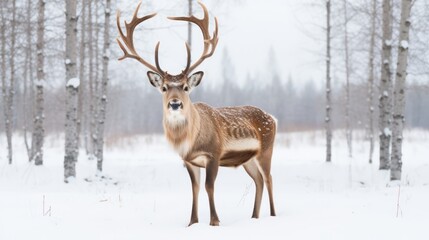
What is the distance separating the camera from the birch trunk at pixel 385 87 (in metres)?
13.4

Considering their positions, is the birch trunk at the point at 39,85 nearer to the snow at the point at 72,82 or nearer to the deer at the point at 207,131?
the snow at the point at 72,82

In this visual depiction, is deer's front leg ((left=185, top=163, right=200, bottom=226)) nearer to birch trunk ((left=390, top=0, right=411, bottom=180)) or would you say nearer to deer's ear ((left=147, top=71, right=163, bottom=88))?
deer's ear ((left=147, top=71, right=163, bottom=88))

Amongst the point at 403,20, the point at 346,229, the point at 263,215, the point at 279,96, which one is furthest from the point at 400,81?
the point at 279,96

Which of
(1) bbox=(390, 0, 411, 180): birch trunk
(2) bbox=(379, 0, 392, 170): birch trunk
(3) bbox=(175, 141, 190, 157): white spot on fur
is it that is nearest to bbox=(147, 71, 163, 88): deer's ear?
(3) bbox=(175, 141, 190, 157): white spot on fur

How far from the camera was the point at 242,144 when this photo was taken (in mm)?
6121

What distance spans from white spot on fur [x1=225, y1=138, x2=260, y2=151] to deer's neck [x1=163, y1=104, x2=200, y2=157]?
59 centimetres

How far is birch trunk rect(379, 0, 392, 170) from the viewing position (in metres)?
13.4

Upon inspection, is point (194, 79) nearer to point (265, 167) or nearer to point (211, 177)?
point (211, 177)

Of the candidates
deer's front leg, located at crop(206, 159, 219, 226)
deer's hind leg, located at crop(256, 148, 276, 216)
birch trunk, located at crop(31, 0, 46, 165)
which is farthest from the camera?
birch trunk, located at crop(31, 0, 46, 165)

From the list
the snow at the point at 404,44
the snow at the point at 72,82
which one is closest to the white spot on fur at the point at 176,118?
the snow at the point at 72,82

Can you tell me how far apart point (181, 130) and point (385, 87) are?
33.3 ft

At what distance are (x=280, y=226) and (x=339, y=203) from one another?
2.02 m

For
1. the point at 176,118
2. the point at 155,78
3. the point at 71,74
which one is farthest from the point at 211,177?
the point at 71,74

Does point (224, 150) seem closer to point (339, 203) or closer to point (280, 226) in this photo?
point (280, 226)
